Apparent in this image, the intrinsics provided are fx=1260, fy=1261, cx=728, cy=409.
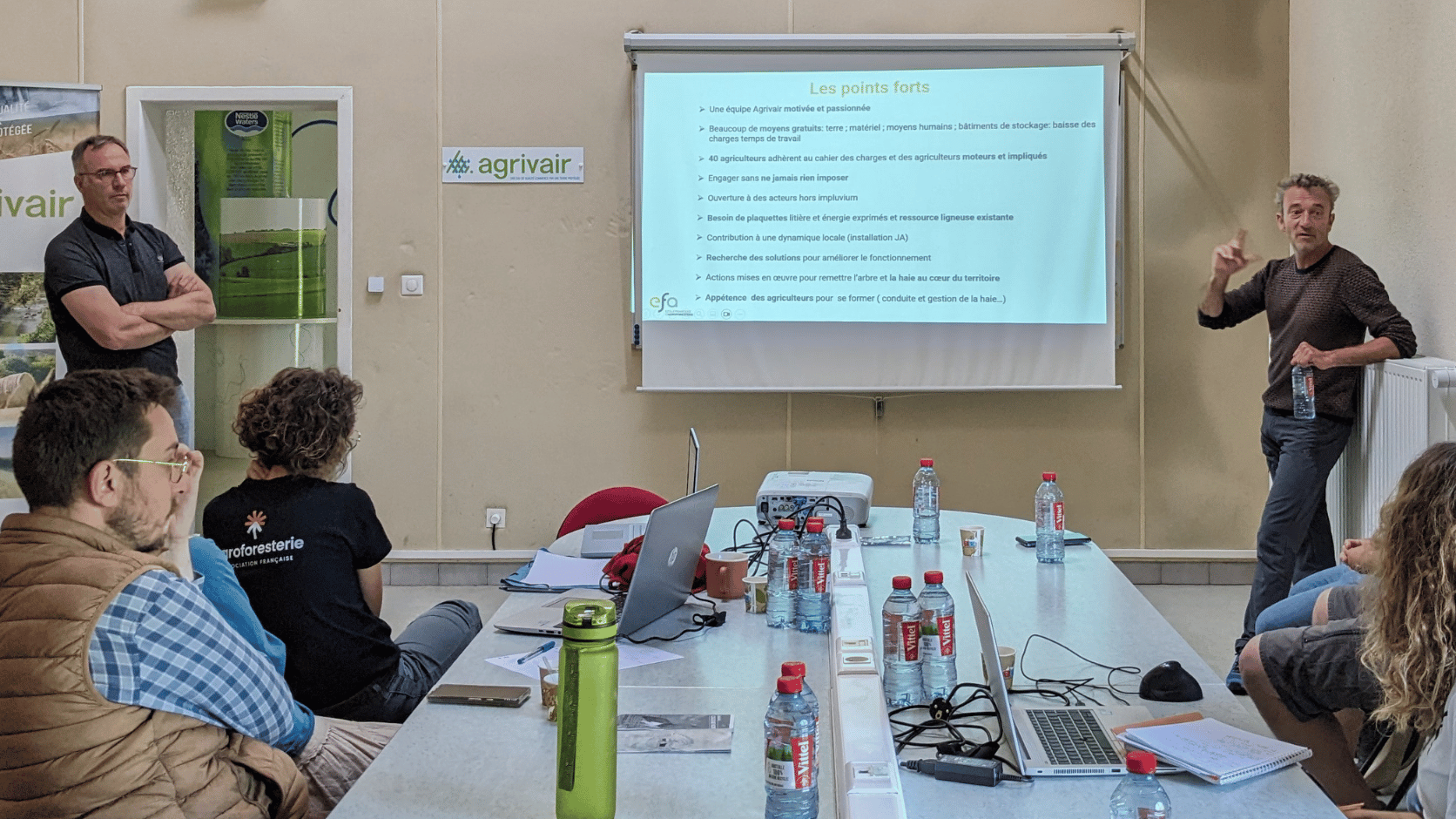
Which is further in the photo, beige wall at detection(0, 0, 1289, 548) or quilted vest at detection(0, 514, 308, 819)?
beige wall at detection(0, 0, 1289, 548)

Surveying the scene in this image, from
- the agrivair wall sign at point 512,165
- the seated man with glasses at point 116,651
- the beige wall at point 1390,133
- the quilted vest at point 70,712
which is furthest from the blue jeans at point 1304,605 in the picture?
the agrivair wall sign at point 512,165

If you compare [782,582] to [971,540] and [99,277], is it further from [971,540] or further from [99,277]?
[99,277]

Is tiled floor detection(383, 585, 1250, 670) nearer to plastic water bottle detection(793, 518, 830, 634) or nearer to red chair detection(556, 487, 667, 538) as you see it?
red chair detection(556, 487, 667, 538)

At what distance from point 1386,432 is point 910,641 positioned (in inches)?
113

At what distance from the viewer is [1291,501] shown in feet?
14.0

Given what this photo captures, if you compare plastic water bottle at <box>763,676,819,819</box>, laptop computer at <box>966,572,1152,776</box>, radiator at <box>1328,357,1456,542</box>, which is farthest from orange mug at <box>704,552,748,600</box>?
radiator at <box>1328,357,1456,542</box>

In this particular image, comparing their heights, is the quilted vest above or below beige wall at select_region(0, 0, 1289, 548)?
below

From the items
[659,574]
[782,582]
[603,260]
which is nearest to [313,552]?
[659,574]

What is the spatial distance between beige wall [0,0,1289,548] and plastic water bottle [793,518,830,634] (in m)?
3.04

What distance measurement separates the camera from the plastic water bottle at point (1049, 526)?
309 cm

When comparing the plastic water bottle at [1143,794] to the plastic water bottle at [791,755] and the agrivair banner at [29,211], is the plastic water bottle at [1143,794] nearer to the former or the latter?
the plastic water bottle at [791,755]

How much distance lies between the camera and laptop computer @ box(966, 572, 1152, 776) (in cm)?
170

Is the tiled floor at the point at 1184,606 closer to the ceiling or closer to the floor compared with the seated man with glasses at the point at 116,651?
closer to the floor

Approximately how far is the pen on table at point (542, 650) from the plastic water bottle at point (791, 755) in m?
0.84
